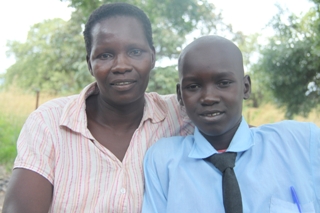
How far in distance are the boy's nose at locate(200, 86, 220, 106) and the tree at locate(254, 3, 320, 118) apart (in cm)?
1031

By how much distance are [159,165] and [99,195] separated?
0.32 meters

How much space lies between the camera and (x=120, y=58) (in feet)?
6.20

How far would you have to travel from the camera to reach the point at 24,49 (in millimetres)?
30516

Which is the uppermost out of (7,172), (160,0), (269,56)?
(160,0)

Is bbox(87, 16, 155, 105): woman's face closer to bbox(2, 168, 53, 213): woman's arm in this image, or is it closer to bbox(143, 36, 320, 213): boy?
bbox(143, 36, 320, 213): boy

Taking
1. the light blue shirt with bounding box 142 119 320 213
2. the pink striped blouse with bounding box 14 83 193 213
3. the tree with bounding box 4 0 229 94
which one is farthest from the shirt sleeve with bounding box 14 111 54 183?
the tree with bounding box 4 0 229 94

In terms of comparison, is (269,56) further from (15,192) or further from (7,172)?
(15,192)

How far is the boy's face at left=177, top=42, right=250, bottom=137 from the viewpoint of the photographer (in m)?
1.77

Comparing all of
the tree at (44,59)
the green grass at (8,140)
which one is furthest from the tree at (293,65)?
the green grass at (8,140)

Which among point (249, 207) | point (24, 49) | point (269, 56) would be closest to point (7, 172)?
point (249, 207)

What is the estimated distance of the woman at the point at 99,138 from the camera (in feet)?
5.85

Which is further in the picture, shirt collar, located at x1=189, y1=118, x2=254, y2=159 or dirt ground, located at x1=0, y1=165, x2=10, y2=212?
dirt ground, located at x1=0, y1=165, x2=10, y2=212

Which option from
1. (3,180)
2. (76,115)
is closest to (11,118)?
(3,180)

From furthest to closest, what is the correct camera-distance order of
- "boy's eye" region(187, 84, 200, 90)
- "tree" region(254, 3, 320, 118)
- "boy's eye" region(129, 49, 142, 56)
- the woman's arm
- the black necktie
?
"tree" region(254, 3, 320, 118), "boy's eye" region(129, 49, 142, 56), "boy's eye" region(187, 84, 200, 90), the woman's arm, the black necktie
